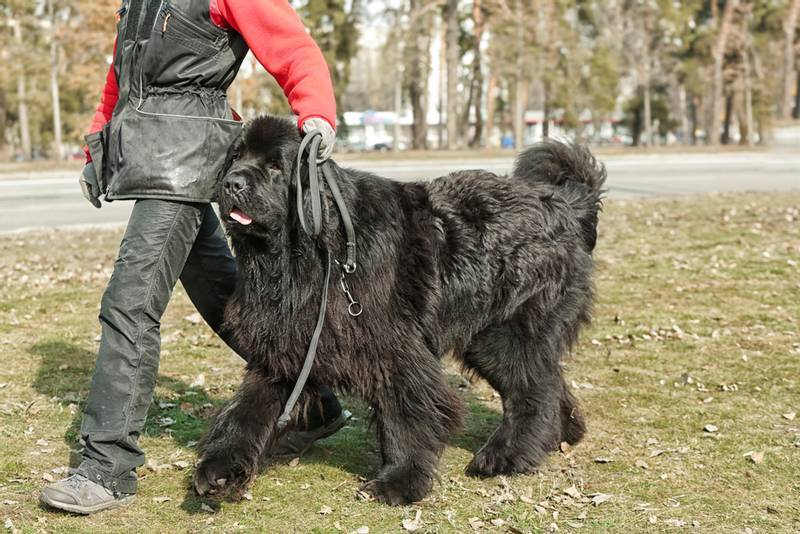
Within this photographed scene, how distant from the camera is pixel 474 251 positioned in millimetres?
4195

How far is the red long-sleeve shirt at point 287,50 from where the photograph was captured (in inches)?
142

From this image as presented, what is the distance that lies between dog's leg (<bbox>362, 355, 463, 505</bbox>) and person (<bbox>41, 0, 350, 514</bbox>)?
1.03 m

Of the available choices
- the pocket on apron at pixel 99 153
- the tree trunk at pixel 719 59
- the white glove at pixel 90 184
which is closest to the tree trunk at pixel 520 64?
the tree trunk at pixel 719 59

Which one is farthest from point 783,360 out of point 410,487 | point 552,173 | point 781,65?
point 781,65

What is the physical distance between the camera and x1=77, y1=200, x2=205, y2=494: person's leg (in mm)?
3699

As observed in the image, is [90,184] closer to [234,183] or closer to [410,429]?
[234,183]

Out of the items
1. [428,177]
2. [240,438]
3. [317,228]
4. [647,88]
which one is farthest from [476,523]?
[647,88]

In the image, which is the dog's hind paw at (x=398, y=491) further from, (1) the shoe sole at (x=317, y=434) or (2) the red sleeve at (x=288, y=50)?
(2) the red sleeve at (x=288, y=50)

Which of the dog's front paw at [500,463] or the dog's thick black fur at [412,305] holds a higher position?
the dog's thick black fur at [412,305]

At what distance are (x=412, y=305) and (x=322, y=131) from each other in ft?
2.99

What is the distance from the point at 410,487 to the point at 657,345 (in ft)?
10.9

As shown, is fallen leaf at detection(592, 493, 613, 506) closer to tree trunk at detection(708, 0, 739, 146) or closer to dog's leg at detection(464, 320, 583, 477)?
dog's leg at detection(464, 320, 583, 477)

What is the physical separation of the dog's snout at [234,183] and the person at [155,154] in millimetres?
323

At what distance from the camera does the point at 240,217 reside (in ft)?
11.5
